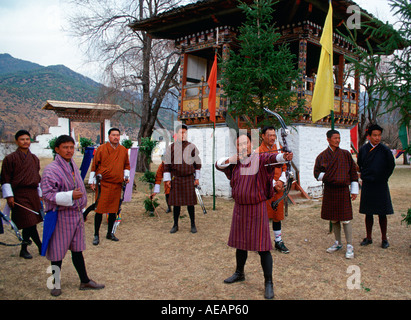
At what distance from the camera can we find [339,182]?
14.9 ft

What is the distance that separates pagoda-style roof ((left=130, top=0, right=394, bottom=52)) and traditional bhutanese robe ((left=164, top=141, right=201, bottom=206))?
5.68 metres

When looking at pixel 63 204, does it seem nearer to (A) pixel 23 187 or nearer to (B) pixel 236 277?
(A) pixel 23 187

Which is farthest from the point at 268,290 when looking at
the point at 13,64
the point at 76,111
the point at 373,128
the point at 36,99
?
the point at 13,64

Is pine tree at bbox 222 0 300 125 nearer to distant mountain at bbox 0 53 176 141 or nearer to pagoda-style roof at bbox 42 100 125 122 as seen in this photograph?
pagoda-style roof at bbox 42 100 125 122

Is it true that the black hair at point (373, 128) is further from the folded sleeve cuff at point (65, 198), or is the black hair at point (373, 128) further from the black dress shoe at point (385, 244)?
Result: the folded sleeve cuff at point (65, 198)

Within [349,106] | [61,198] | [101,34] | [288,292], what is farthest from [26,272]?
[101,34]

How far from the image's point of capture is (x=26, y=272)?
13.2 feet

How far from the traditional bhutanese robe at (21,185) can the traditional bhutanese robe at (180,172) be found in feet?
7.31

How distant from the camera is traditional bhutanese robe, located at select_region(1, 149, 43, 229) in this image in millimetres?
4352

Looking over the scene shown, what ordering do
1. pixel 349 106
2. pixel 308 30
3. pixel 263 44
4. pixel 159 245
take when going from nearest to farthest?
pixel 159 245
pixel 263 44
pixel 308 30
pixel 349 106

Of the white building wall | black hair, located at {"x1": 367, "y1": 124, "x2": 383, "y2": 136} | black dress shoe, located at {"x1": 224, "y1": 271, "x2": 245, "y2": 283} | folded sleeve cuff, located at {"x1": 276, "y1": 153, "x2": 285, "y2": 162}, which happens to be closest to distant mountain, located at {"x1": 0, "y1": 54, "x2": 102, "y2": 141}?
the white building wall

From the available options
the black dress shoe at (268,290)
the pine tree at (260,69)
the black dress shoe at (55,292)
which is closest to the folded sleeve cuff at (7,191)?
the black dress shoe at (55,292)

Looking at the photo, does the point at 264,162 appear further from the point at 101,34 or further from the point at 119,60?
the point at 101,34
